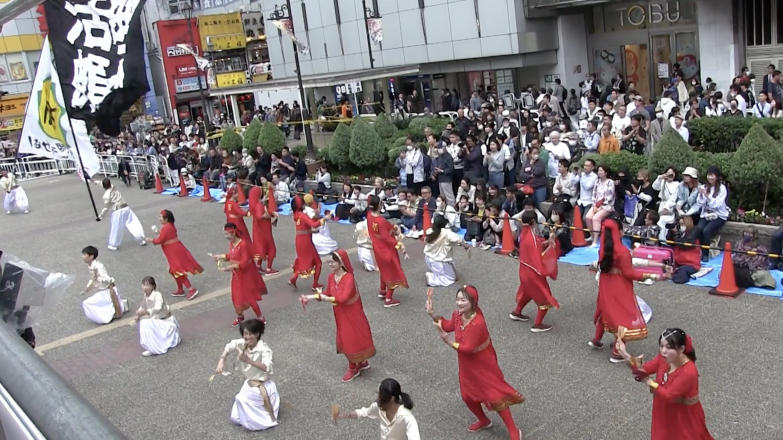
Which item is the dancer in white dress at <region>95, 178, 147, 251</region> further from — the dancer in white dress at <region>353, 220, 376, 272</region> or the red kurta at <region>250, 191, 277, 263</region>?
the dancer in white dress at <region>353, 220, 376, 272</region>

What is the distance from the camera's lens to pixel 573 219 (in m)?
12.1

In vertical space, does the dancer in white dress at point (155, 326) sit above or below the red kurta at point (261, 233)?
below

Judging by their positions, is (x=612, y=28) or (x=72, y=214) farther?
(x=612, y=28)

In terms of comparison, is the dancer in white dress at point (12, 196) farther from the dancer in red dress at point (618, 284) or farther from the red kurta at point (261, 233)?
the dancer in red dress at point (618, 284)

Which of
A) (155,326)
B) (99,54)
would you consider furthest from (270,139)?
(155,326)

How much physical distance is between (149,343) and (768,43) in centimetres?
1624

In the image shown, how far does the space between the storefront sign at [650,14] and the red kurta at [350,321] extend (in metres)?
17.0

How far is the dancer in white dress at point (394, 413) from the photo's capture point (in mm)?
4961

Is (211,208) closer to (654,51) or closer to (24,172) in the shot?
(654,51)

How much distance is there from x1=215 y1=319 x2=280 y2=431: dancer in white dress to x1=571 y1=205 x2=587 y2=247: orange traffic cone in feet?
20.4

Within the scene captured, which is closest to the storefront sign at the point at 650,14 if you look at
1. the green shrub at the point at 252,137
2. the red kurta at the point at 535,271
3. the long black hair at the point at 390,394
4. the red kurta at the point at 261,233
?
the green shrub at the point at 252,137

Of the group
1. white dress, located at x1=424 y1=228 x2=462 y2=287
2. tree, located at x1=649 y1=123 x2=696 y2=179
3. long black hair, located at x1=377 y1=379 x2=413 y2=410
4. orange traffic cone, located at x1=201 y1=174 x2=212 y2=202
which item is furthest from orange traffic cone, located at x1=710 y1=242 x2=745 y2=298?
orange traffic cone, located at x1=201 y1=174 x2=212 y2=202

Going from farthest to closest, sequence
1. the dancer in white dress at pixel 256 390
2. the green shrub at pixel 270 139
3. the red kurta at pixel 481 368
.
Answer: the green shrub at pixel 270 139, the dancer in white dress at pixel 256 390, the red kurta at pixel 481 368

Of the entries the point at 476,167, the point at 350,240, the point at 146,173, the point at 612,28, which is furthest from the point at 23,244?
the point at 612,28
